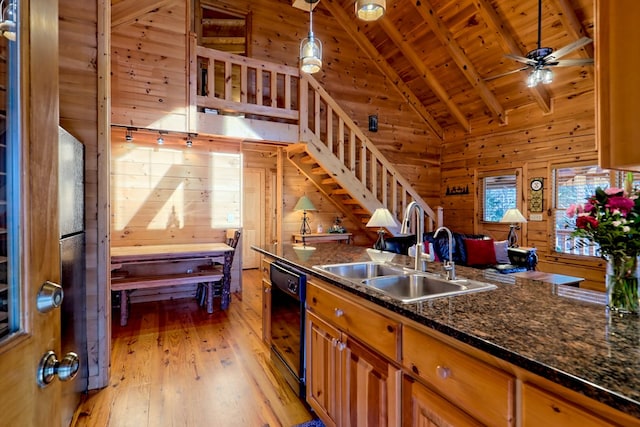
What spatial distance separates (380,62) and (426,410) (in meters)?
7.10

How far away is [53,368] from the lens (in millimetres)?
706

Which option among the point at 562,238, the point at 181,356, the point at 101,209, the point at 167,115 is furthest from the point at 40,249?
the point at 562,238

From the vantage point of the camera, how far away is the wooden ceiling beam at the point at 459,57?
5.45 meters

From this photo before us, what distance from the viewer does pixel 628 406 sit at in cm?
62

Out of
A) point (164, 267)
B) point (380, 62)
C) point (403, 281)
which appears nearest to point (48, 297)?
point (403, 281)

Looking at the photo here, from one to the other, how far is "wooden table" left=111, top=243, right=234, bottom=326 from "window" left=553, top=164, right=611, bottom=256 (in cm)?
503

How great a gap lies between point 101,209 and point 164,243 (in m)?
2.35

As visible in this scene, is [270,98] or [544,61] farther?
[270,98]

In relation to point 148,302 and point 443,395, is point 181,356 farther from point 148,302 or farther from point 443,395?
point 443,395

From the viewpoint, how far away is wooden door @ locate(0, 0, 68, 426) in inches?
23.8

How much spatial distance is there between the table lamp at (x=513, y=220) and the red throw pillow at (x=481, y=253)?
59 centimetres

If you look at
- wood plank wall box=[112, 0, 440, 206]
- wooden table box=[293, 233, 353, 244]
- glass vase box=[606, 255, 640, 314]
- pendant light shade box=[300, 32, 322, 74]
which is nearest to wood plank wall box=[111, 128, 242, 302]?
wood plank wall box=[112, 0, 440, 206]

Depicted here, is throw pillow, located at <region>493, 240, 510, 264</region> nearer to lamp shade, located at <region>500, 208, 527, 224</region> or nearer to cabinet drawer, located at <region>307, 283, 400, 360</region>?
lamp shade, located at <region>500, 208, 527, 224</region>

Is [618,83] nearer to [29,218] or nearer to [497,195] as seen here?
[29,218]
